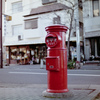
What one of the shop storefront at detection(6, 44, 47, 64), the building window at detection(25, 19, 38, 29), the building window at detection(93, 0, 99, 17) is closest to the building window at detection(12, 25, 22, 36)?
the building window at detection(25, 19, 38, 29)

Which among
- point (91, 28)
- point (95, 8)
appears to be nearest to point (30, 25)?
point (91, 28)

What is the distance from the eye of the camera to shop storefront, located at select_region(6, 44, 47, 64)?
96.5 ft

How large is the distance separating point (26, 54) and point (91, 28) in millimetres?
10355

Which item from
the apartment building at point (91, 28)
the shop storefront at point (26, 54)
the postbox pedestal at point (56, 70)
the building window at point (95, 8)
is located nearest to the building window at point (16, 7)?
the shop storefront at point (26, 54)

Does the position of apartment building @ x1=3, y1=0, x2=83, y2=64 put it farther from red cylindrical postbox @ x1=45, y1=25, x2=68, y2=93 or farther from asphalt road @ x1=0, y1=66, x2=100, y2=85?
red cylindrical postbox @ x1=45, y1=25, x2=68, y2=93

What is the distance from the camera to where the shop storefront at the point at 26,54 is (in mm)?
29400

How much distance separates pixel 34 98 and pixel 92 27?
1925 centimetres

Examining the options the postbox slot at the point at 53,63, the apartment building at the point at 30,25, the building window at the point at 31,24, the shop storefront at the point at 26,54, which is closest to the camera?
the postbox slot at the point at 53,63

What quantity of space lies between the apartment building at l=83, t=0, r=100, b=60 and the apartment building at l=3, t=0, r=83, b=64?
5.97 ft

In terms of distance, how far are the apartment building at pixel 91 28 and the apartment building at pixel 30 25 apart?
1.82 meters

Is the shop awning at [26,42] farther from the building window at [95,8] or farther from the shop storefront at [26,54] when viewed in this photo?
the building window at [95,8]

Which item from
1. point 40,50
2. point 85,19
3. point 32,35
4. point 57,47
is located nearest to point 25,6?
point 32,35

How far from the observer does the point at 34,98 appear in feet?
19.2

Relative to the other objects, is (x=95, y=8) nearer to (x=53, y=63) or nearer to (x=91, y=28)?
(x=91, y=28)
